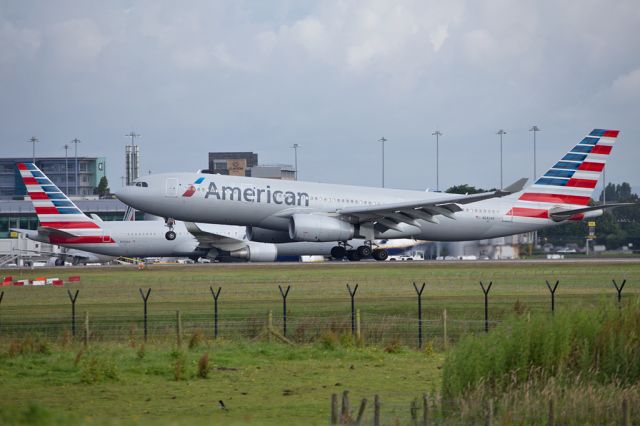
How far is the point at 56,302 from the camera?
3753 cm

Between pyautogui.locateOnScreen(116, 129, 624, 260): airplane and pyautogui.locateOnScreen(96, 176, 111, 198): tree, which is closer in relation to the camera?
pyautogui.locateOnScreen(116, 129, 624, 260): airplane

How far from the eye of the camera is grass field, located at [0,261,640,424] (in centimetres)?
1883

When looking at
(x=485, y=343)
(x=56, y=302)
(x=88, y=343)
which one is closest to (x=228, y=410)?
(x=485, y=343)

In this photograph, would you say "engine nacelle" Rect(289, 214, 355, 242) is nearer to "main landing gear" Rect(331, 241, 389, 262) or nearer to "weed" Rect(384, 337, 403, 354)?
"main landing gear" Rect(331, 241, 389, 262)

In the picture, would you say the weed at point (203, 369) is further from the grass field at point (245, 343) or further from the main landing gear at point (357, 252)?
the main landing gear at point (357, 252)

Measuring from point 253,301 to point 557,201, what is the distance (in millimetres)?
28216

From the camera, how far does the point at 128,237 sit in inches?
2899

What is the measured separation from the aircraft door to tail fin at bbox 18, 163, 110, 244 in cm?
2146

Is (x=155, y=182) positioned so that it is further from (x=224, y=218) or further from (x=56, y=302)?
(x=56, y=302)

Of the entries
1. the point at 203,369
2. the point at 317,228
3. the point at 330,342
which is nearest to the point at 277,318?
the point at 330,342

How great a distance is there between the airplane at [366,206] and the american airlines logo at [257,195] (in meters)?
0.05

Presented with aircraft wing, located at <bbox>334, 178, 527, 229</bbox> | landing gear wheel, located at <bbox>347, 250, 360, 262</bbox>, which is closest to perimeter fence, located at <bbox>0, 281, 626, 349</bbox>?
aircraft wing, located at <bbox>334, 178, 527, 229</bbox>

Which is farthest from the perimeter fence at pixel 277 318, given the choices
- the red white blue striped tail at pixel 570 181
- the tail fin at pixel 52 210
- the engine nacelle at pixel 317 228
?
the tail fin at pixel 52 210

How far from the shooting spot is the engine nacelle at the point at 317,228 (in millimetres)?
51844
